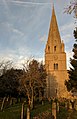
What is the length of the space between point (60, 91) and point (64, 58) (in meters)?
12.9

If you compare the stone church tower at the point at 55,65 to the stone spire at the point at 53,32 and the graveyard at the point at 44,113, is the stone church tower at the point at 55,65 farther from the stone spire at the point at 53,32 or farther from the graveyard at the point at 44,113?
the graveyard at the point at 44,113

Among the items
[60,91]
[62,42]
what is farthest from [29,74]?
[62,42]

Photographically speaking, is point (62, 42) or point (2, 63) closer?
point (2, 63)

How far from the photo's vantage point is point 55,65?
80500 mm

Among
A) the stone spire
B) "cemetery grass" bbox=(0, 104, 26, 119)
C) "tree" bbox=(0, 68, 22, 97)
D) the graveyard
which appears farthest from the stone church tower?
"cemetery grass" bbox=(0, 104, 26, 119)

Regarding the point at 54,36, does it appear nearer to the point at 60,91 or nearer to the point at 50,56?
the point at 50,56

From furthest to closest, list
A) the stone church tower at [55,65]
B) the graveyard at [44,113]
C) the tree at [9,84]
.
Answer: the stone church tower at [55,65], the tree at [9,84], the graveyard at [44,113]

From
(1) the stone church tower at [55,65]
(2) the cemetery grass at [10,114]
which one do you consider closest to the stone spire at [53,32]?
(1) the stone church tower at [55,65]

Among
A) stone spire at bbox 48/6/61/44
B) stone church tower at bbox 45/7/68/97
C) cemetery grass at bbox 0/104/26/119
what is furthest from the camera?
stone spire at bbox 48/6/61/44

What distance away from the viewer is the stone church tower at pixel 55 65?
258 feet

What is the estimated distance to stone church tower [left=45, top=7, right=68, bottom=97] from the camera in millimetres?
78750

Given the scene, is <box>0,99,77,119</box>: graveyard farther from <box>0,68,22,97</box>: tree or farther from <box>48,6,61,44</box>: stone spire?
<box>48,6,61,44</box>: stone spire

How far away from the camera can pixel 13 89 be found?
52.6 m

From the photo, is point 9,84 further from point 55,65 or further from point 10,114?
point 55,65
